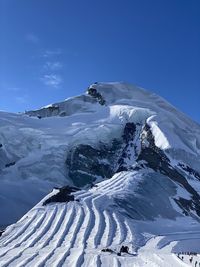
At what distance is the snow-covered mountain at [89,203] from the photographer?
193ft

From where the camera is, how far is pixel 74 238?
221 ft

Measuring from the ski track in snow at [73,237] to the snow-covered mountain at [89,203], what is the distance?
94 mm

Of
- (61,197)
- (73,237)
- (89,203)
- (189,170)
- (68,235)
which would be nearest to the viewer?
(73,237)

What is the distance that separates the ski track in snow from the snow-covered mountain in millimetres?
94

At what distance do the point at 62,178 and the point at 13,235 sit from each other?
365 feet

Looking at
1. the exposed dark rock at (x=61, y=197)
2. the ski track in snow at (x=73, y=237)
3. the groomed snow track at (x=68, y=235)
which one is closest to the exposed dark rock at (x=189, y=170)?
the ski track in snow at (x=73, y=237)

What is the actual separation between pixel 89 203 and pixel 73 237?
88.7ft

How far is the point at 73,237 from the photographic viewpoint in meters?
67.8

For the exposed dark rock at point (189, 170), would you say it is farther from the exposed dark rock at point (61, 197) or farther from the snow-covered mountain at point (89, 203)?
the exposed dark rock at point (61, 197)

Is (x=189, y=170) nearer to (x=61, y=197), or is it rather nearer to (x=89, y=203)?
(x=61, y=197)

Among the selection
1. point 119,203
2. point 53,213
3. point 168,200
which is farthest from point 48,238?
point 168,200

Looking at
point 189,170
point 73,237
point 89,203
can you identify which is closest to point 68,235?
point 73,237

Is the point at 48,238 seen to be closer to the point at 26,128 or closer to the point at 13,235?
the point at 13,235

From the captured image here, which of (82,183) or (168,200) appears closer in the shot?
(168,200)
